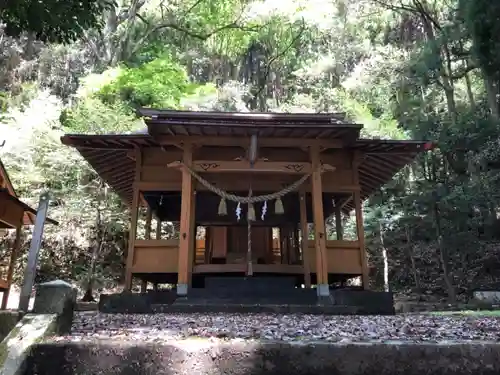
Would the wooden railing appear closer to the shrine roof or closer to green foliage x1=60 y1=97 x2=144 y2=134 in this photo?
the shrine roof

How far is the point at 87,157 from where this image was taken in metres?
10.2

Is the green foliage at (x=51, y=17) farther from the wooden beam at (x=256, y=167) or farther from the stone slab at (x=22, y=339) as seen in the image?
the stone slab at (x=22, y=339)

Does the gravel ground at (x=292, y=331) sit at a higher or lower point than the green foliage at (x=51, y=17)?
lower

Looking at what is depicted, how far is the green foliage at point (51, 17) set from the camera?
262 inches

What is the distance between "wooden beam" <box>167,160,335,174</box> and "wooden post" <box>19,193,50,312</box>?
11.3ft

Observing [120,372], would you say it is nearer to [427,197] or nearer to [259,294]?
[259,294]

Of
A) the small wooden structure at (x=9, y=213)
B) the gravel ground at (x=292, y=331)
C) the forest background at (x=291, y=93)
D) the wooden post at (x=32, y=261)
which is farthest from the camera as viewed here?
the forest background at (x=291, y=93)

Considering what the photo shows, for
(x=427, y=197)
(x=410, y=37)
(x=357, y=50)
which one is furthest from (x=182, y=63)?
(x=427, y=197)

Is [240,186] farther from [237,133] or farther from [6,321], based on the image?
[6,321]

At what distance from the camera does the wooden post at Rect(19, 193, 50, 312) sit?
215 inches

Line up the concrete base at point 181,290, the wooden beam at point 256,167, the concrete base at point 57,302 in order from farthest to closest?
1. the wooden beam at point 256,167
2. the concrete base at point 181,290
3. the concrete base at point 57,302

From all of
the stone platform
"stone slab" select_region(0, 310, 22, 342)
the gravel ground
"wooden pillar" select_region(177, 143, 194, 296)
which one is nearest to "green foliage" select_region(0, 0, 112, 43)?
"wooden pillar" select_region(177, 143, 194, 296)

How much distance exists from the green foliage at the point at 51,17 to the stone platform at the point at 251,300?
4.69m

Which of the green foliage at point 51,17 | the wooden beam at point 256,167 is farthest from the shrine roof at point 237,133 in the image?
the green foliage at point 51,17
